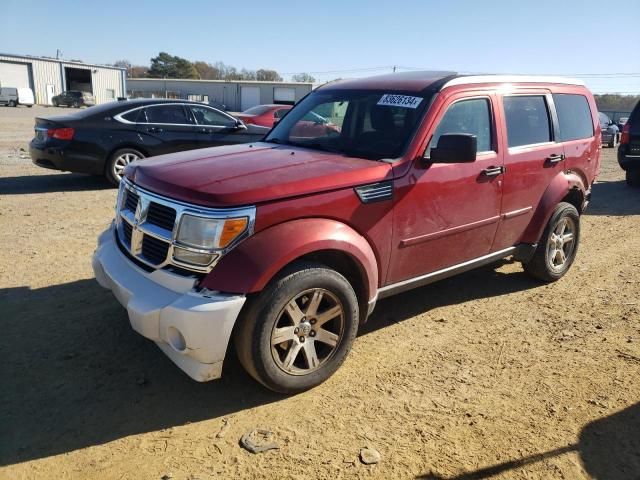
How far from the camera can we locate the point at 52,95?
5559cm

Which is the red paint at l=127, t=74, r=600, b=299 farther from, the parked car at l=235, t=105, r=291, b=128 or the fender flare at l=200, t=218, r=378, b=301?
the parked car at l=235, t=105, r=291, b=128

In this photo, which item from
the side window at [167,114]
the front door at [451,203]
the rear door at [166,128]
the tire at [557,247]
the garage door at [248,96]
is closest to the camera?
the front door at [451,203]

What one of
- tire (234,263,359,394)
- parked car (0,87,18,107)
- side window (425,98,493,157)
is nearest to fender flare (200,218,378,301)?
tire (234,263,359,394)

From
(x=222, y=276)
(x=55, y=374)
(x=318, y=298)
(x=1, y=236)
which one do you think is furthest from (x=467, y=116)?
(x=1, y=236)

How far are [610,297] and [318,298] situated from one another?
11.1 ft

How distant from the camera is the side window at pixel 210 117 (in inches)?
392

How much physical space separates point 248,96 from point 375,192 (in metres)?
59.1

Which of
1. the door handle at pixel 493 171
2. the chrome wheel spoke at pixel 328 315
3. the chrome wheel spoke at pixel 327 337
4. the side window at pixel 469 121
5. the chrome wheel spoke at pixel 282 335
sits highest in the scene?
→ the side window at pixel 469 121

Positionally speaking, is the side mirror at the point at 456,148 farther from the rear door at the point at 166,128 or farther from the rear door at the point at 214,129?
the rear door at the point at 166,128

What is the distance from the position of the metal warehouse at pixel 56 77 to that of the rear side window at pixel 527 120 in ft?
191

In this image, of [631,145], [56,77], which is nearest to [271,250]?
[631,145]

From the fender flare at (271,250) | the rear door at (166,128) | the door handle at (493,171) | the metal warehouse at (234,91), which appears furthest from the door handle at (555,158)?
the metal warehouse at (234,91)

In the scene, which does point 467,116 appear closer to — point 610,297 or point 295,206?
point 295,206

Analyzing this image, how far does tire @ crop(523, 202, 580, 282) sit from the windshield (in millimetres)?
2104
